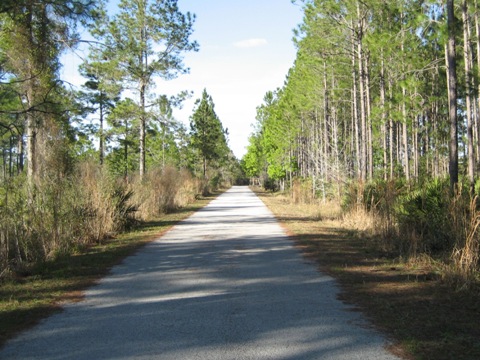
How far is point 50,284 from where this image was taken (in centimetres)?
747

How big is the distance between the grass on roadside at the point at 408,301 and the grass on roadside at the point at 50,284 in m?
3.96

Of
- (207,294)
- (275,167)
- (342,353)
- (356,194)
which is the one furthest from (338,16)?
(275,167)

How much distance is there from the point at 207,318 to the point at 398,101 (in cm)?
1455

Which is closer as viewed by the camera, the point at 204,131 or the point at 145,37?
the point at 145,37

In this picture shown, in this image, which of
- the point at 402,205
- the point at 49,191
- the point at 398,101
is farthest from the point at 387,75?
the point at 49,191

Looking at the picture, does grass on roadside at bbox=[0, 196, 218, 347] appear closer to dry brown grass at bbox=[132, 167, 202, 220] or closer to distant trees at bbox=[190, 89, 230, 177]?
dry brown grass at bbox=[132, 167, 202, 220]

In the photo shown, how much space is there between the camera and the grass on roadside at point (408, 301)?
4.48 meters

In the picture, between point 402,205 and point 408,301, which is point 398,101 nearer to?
point 402,205

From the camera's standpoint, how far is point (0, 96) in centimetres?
835

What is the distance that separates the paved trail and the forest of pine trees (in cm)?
288

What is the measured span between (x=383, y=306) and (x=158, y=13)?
21749 mm

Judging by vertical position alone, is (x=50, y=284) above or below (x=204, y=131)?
below

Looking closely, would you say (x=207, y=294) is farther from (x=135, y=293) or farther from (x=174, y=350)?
(x=174, y=350)

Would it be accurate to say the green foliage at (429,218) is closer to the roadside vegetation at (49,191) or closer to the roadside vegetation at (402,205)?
the roadside vegetation at (402,205)
